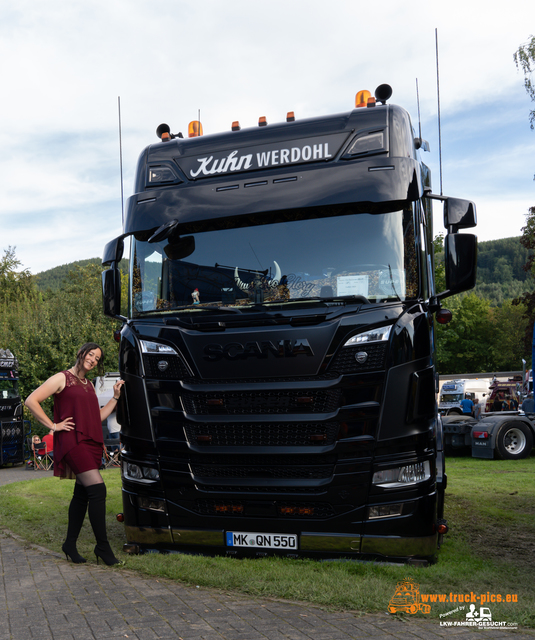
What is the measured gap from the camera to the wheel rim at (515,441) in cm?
1577

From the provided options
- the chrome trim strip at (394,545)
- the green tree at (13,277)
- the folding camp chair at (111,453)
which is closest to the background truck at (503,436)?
the folding camp chair at (111,453)

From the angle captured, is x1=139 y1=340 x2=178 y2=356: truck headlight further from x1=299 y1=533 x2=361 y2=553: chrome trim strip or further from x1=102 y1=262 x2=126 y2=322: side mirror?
x1=299 y1=533 x2=361 y2=553: chrome trim strip

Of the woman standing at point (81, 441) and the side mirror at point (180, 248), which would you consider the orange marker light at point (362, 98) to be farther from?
the woman standing at point (81, 441)

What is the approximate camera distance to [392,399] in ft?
16.3

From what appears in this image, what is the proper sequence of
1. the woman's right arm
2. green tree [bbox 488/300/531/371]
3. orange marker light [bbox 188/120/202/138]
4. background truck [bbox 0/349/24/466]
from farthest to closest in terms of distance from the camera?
green tree [bbox 488/300/531/371]
background truck [bbox 0/349/24/466]
orange marker light [bbox 188/120/202/138]
the woman's right arm

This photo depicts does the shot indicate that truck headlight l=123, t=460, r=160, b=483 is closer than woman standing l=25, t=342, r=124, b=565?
Yes

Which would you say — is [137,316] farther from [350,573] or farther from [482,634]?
[482,634]

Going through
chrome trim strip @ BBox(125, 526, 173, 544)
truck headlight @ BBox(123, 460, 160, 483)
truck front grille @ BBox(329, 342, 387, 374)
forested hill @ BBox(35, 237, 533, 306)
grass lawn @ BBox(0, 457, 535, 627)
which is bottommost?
grass lawn @ BBox(0, 457, 535, 627)

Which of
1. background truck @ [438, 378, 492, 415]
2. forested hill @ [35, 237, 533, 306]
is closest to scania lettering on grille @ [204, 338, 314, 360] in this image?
background truck @ [438, 378, 492, 415]

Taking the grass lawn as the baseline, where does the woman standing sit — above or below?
above

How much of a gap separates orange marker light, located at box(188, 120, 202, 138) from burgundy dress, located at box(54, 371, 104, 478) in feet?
9.07

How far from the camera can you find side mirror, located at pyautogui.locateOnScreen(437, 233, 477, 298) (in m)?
5.19

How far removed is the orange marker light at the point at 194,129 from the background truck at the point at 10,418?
15.2 meters

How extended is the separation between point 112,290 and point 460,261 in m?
3.18
